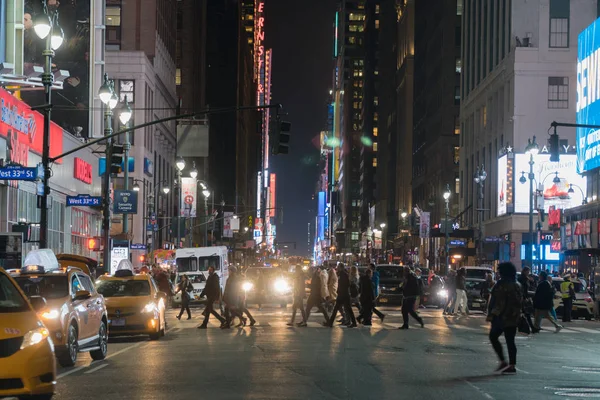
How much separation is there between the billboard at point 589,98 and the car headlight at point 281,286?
22416mm

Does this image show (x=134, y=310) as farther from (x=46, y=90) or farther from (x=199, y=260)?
(x=199, y=260)

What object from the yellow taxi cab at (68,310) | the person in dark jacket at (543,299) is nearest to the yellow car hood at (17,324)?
the yellow taxi cab at (68,310)

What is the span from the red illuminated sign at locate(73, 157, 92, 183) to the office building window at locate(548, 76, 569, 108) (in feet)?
129

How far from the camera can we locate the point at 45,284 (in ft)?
63.6

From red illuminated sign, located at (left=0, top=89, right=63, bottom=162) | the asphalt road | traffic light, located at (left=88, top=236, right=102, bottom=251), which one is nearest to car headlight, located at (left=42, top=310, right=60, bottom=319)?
the asphalt road

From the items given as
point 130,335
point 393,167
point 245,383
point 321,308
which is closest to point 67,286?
point 245,383

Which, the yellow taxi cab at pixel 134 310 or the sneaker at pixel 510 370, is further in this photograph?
the yellow taxi cab at pixel 134 310

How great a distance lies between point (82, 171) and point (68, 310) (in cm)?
3732

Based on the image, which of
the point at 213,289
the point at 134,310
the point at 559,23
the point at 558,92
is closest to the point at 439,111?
the point at 559,23

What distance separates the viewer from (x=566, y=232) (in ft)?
222

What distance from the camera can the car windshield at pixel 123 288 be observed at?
2667cm

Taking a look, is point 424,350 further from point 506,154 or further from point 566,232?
point 506,154

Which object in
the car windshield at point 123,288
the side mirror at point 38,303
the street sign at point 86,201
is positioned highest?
the street sign at point 86,201

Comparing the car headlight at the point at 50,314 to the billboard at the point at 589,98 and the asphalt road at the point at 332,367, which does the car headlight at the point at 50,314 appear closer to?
the asphalt road at the point at 332,367
